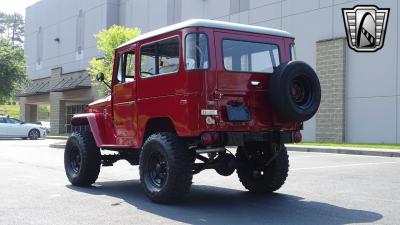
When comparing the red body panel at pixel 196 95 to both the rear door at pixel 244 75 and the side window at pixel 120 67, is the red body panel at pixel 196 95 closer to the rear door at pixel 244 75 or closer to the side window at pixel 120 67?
the rear door at pixel 244 75

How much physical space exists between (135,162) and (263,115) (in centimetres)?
281

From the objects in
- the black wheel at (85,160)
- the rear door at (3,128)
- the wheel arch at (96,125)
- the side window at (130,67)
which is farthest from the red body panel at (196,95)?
the rear door at (3,128)

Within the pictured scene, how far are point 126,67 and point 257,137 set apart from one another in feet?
8.89

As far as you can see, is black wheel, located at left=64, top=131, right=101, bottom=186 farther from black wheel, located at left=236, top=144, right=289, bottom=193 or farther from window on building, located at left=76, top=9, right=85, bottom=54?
window on building, located at left=76, top=9, right=85, bottom=54

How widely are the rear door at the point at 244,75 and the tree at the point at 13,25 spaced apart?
12732cm

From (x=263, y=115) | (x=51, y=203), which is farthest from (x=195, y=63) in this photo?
(x=51, y=203)

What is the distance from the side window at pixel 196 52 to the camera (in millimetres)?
7539

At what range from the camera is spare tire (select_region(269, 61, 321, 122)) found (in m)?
7.67

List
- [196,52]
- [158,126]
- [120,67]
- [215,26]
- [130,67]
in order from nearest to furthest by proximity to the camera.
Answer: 1. [196,52]
2. [215,26]
3. [158,126]
4. [130,67]
5. [120,67]

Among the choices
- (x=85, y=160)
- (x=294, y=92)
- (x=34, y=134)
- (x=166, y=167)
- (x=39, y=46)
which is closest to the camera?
(x=166, y=167)

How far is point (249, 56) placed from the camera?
316 inches

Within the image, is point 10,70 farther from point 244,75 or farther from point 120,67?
point 244,75

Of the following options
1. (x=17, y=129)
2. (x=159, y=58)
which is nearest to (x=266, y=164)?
(x=159, y=58)

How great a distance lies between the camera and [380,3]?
76.2 ft
